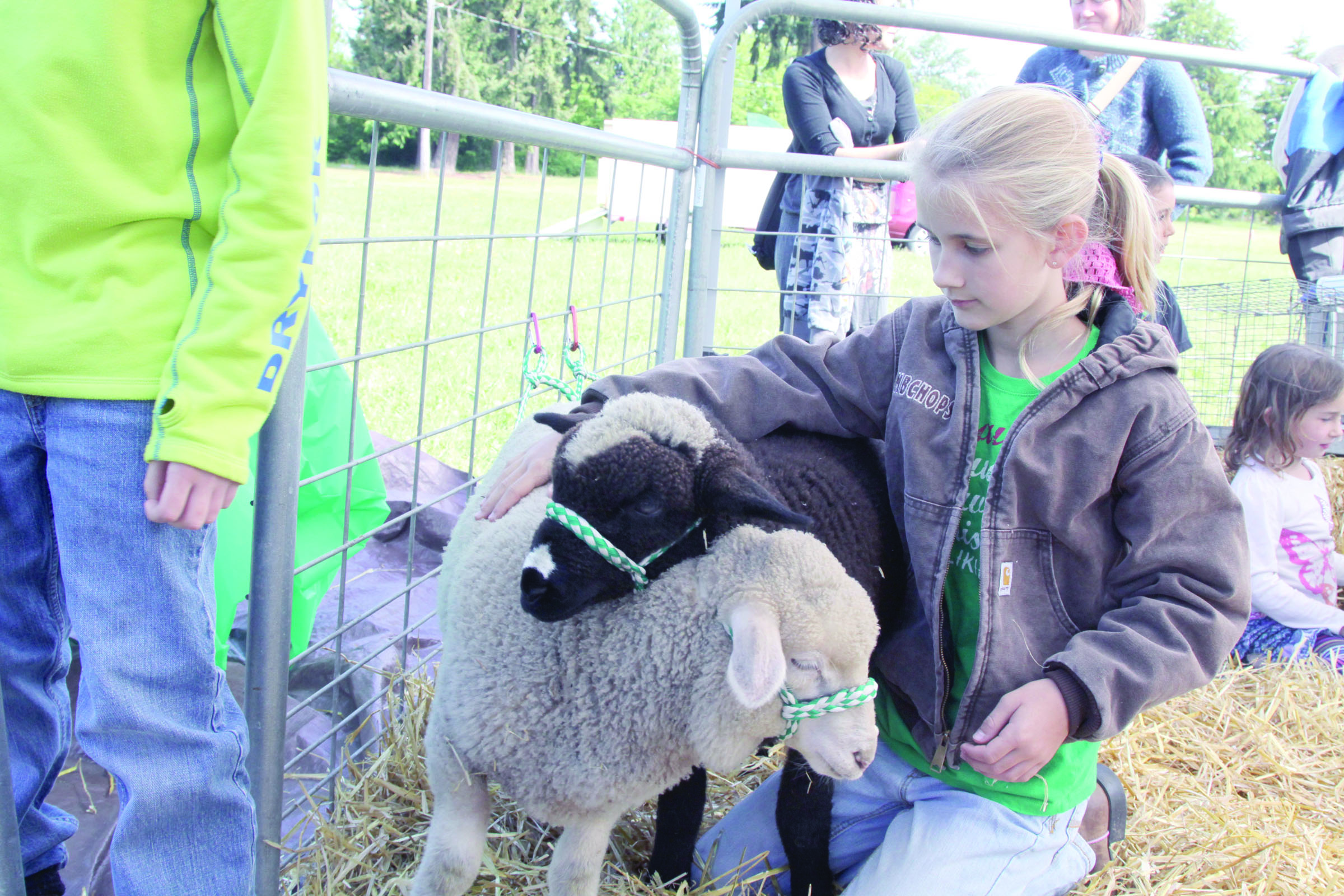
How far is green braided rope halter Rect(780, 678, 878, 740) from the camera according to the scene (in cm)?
139

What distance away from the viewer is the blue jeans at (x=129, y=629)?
129 centimetres

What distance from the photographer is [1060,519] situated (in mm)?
1673

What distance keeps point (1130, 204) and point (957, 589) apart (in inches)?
30.0

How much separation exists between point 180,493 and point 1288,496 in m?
3.29

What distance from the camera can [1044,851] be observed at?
70.1 inches

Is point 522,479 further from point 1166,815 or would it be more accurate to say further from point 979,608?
point 1166,815

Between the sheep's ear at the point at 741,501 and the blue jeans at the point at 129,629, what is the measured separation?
0.75 meters

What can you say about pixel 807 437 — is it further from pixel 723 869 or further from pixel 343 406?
A: pixel 343 406

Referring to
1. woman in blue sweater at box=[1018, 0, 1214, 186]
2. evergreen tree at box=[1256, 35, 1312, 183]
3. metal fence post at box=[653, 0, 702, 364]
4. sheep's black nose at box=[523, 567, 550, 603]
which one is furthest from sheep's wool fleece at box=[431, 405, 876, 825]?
evergreen tree at box=[1256, 35, 1312, 183]

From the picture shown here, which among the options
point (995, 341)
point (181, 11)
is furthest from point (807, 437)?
point (181, 11)

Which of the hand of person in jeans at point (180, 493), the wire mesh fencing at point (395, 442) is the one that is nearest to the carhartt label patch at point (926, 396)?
the wire mesh fencing at point (395, 442)

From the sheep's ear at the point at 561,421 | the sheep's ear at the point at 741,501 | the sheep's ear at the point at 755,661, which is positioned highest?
the sheep's ear at the point at 561,421

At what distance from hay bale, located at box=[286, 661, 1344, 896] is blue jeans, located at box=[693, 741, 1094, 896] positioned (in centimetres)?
15

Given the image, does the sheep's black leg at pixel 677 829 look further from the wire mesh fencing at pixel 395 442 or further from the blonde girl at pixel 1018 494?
the wire mesh fencing at pixel 395 442
